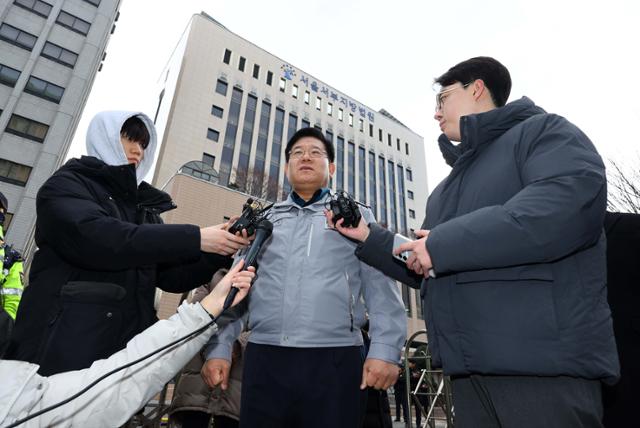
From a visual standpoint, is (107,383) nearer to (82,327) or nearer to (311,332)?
(82,327)

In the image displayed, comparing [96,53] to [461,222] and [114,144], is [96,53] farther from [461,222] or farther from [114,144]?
[461,222]

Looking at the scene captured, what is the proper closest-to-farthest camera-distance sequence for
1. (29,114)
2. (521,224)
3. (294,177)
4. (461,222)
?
(521,224)
(461,222)
(294,177)
(29,114)

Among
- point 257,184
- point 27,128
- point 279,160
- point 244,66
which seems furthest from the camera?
point 244,66

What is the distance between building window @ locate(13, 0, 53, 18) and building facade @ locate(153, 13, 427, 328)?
32.1ft

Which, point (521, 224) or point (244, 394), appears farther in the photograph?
point (244, 394)

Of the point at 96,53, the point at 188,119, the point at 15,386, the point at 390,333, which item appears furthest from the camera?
the point at 188,119

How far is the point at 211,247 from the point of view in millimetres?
1942

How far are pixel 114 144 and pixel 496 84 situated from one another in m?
2.41

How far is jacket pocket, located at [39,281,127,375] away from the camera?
1.57 m

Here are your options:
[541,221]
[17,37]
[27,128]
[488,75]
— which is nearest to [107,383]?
[541,221]

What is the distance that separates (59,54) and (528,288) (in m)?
34.2

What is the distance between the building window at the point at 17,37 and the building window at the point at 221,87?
13430mm

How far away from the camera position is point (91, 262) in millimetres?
1729

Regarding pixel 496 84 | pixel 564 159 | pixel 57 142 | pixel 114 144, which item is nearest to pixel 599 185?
pixel 564 159
